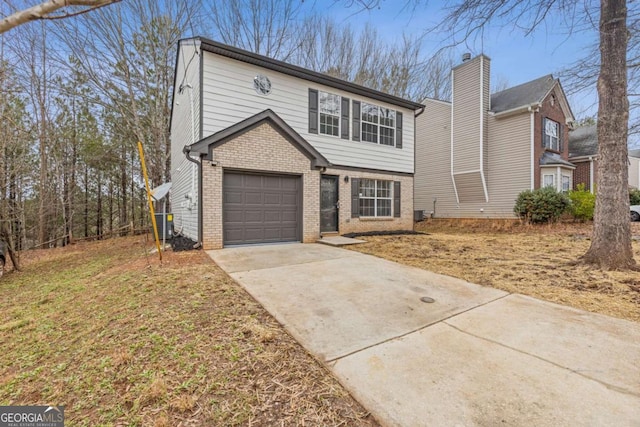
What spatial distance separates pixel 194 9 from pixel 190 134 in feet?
31.9

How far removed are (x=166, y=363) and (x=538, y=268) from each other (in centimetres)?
633

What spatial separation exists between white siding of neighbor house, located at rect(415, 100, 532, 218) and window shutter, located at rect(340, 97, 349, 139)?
26.8 feet

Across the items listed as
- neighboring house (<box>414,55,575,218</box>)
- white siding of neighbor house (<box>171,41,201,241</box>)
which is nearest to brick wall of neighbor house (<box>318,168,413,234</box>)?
white siding of neighbor house (<box>171,41,201,241</box>)

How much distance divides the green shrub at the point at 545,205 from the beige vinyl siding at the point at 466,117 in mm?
2971

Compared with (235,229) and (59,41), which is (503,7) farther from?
(59,41)

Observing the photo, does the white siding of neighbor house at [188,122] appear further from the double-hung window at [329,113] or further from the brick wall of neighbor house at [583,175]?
the brick wall of neighbor house at [583,175]

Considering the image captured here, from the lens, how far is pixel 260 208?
8.23m

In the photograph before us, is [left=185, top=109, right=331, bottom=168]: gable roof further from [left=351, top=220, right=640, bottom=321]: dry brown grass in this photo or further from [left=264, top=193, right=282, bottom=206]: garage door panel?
[left=351, top=220, right=640, bottom=321]: dry brown grass

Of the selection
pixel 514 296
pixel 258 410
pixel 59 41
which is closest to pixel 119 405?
pixel 258 410

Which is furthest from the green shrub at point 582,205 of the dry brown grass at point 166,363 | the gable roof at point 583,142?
the dry brown grass at point 166,363

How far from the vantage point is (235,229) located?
25.7 feet

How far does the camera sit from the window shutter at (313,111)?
957 centimetres

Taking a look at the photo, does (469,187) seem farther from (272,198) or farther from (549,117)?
(272,198)

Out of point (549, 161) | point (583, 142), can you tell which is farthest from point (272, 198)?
point (583, 142)
